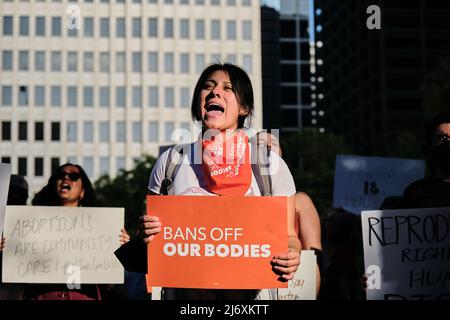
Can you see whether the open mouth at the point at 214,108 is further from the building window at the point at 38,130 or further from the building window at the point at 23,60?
the building window at the point at 23,60

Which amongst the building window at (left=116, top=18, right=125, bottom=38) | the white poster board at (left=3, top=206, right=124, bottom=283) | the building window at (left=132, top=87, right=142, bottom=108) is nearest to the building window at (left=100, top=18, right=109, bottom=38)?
A: the building window at (left=116, top=18, right=125, bottom=38)

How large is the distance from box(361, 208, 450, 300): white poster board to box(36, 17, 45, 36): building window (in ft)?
209

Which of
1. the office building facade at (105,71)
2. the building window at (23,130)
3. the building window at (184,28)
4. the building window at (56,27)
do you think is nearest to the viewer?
the building window at (56,27)

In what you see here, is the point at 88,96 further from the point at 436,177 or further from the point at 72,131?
the point at 436,177

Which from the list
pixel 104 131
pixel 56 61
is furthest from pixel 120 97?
pixel 56 61

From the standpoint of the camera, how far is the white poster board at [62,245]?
3.93m

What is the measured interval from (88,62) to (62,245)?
65936 millimetres

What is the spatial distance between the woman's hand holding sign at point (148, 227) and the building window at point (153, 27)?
6570 centimetres

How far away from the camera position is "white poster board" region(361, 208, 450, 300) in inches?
122

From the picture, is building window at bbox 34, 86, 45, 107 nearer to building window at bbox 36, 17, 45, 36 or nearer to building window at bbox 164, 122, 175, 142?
building window at bbox 36, 17, 45, 36

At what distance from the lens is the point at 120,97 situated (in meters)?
69.7

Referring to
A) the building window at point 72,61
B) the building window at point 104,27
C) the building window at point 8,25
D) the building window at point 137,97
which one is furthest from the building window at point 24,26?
the building window at point 137,97
